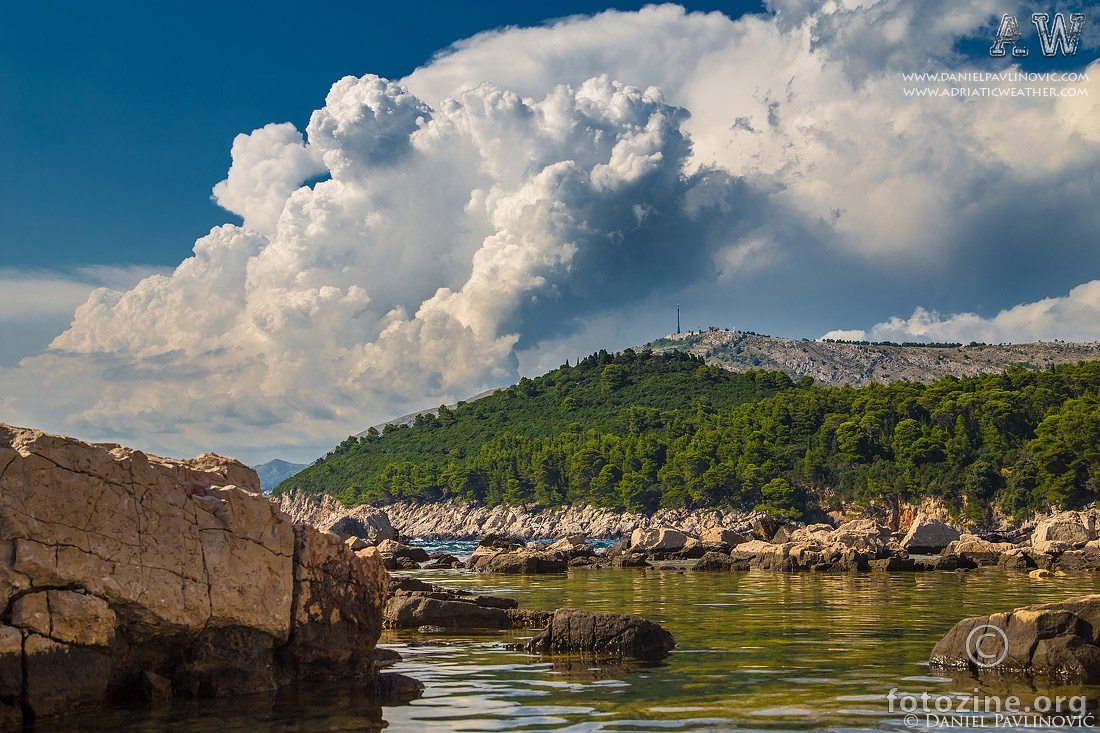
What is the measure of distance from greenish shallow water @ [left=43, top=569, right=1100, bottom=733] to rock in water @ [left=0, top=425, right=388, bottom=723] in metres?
0.61

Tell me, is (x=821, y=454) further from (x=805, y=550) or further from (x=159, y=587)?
(x=159, y=587)

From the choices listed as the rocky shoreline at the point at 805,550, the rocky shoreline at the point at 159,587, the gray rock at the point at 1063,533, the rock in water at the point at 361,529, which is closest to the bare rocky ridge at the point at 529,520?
the rock in water at the point at 361,529

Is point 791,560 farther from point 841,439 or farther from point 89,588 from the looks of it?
point 841,439

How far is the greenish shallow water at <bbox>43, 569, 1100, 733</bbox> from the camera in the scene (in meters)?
11.5

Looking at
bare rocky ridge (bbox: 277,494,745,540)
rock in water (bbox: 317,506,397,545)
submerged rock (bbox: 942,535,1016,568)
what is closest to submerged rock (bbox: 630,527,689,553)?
submerged rock (bbox: 942,535,1016,568)

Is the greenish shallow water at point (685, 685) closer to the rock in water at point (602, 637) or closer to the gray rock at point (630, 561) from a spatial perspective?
the rock in water at point (602, 637)

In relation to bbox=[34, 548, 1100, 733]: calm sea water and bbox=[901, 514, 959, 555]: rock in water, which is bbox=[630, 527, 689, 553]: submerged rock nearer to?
bbox=[901, 514, 959, 555]: rock in water

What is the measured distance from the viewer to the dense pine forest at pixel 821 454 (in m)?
98.8

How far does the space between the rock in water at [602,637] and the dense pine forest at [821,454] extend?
3401 inches

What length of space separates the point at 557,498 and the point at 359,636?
145822mm

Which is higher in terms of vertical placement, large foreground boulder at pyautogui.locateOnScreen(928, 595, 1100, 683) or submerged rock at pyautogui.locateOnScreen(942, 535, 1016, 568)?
large foreground boulder at pyautogui.locateOnScreen(928, 595, 1100, 683)

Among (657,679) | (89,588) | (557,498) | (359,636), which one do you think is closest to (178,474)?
(89,588)

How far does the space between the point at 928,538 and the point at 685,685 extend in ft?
159

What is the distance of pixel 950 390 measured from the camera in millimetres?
121875
